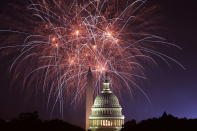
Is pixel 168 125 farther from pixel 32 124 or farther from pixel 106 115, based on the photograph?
pixel 106 115

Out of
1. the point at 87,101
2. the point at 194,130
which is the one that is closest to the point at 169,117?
the point at 194,130

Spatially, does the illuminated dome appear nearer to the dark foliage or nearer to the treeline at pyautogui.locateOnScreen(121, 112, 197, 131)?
the dark foliage

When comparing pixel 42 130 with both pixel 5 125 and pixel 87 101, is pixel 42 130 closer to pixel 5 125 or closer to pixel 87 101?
pixel 5 125

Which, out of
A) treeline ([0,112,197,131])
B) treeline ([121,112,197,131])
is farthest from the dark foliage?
treeline ([121,112,197,131])

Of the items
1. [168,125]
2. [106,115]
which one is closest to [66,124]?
[168,125]

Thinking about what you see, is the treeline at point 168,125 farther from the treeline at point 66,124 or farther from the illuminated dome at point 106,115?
the illuminated dome at point 106,115

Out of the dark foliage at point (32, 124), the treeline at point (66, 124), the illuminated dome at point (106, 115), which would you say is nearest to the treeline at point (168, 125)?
the treeline at point (66, 124)
